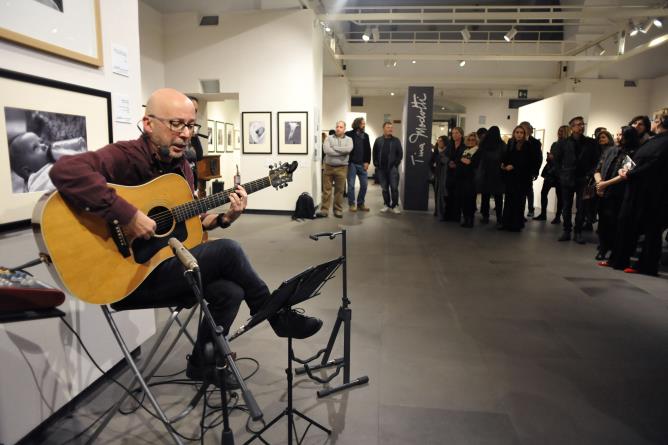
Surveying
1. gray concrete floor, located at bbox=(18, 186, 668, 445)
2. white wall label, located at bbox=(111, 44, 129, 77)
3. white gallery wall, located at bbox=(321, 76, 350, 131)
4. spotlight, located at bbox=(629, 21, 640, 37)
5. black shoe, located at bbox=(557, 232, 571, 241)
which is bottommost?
gray concrete floor, located at bbox=(18, 186, 668, 445)

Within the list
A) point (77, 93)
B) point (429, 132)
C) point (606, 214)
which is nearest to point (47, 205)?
point (77, 93)

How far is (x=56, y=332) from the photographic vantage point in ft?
6.56

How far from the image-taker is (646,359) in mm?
2721

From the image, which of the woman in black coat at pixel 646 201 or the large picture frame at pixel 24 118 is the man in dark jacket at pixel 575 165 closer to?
the woman in black coat at pixel 646 201

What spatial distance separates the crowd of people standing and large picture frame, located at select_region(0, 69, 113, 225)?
4767 mm

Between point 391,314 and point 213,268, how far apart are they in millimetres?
1817

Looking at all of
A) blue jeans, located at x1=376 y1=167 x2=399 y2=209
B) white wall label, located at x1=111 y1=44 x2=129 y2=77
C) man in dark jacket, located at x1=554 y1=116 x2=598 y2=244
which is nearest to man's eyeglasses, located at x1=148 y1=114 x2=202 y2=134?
white wall label, located at x1=111 y1=44 x2=129 y2=77

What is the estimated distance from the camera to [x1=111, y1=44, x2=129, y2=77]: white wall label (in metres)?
2.33

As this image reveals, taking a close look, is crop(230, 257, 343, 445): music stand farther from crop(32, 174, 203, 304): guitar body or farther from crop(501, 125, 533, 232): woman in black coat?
crop(501, 125, 533, 232): woman in black coat

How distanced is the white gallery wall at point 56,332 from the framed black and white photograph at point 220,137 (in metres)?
8.12

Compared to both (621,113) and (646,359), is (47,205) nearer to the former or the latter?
(646,359)

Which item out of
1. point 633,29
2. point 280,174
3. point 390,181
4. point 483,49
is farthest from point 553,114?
point 280,174

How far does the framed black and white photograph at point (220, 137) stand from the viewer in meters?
10.4

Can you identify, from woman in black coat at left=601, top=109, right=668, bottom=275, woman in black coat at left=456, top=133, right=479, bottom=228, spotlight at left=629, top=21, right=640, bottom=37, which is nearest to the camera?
woman in black coat at left=601, top=109, right=668, bottom=275
